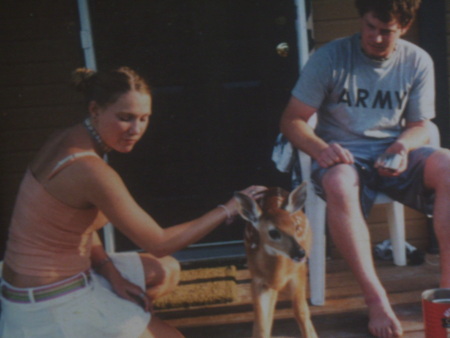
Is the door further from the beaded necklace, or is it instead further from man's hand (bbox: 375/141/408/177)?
the beaded necklace

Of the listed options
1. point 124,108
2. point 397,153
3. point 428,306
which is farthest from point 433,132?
point 124,108

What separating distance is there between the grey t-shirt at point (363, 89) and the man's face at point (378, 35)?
0.15 feet

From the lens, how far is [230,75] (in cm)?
381

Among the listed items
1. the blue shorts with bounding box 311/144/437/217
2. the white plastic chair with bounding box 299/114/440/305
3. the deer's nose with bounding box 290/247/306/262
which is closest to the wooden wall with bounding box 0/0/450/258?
the white plastic chair with bounding box 299/114/440/305

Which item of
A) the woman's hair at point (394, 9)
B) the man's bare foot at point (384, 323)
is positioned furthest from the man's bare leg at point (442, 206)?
the woman's hair at point (394, 9)

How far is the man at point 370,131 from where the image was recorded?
2.41 meters

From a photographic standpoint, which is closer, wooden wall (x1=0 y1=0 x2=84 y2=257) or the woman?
the woman

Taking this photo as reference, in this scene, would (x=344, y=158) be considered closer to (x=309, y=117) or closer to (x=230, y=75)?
(x=309, y=117)

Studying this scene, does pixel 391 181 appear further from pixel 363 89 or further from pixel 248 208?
pixel 248 208

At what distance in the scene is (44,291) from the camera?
6.39 feet

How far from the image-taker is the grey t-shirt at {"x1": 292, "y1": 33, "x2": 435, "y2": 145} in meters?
2.71

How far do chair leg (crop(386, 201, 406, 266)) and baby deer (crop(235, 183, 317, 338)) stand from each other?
4.11 feet

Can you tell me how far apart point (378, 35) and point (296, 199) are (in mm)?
1096

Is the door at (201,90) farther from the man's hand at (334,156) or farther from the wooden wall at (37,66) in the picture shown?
the man's hand at (334,156)
